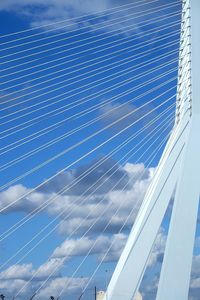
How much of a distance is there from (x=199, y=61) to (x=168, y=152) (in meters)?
2.33

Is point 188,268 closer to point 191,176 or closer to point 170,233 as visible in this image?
point 170,233

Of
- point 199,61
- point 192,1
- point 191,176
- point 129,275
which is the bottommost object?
point 129,275

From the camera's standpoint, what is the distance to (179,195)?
16.3 m

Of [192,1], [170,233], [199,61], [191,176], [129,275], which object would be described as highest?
[192,1]

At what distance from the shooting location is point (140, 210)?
16.1 m

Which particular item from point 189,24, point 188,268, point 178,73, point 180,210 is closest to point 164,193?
point 180,210

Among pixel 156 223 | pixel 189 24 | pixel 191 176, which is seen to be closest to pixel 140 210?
pixel 156 223

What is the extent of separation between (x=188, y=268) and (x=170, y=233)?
97cm

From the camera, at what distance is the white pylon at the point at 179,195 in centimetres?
1566

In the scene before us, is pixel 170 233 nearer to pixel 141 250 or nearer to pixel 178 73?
pixel 141 250

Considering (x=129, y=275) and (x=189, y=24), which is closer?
(x=129, y=275)

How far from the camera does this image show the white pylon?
51.4 ft

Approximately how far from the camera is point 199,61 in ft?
53.6

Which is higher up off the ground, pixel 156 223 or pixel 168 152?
pixel 168 152
